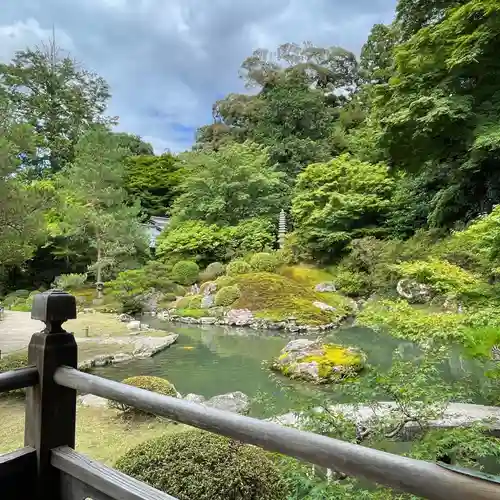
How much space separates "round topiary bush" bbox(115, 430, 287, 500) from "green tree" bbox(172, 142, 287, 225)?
14553 mm

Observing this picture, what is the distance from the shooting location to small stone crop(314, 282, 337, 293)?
12602mm

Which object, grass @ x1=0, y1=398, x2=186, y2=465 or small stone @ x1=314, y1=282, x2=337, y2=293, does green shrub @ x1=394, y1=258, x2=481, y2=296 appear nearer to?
grass @ x1=0, y1=398, x2=186, y2=465

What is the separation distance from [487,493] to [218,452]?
7.19 feet

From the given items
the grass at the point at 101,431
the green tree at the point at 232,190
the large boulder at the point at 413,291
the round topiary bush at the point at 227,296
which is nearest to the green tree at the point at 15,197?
the grass at the point at 101,431

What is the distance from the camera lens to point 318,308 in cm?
1101

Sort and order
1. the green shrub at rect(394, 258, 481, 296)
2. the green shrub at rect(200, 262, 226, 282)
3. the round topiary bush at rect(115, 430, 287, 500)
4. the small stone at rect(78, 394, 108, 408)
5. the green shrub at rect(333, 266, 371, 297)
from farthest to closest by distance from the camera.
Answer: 1. the green shrub at rect(200, 262, 226, 282)
2. the green shrub at rect(333, 266, 371, 297)
3. the small stone at rect(78, 394, 108, 408)
4. the green shrub at rect(394, 258, 481, 296)
5. the round topiary bush at rect(115, 430, 287, 500)

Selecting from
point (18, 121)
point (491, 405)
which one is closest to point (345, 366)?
point (491, 405)

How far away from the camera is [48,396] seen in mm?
1260

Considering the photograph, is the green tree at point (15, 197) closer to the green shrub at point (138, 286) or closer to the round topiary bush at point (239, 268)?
the green shrub at point (138, 286)

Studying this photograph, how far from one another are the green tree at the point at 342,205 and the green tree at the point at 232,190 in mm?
2481

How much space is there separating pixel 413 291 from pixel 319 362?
3917 mm

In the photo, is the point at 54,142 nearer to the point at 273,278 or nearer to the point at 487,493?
the point at 273,278

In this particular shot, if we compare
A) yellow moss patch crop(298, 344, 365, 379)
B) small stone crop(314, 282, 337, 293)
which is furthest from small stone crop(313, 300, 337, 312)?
yellow moss patch crop(298, 344, 365, 379)

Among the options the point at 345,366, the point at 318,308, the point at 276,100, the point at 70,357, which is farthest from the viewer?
the point at 276,100
